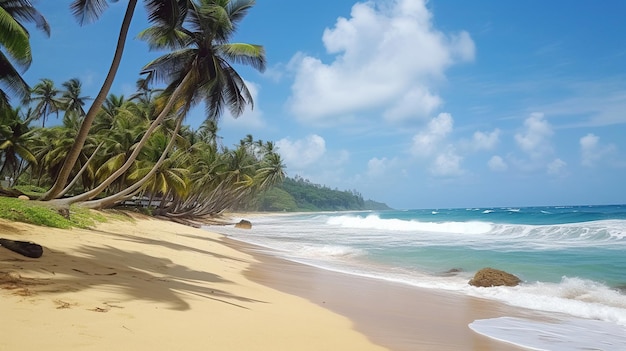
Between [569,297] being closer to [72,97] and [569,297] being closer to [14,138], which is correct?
[14,138]

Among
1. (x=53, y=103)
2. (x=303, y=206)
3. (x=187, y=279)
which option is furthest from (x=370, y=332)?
(x=303, y=206)

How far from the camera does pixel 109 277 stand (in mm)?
5895

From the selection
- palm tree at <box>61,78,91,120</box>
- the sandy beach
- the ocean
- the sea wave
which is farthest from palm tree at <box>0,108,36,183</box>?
the sea wave

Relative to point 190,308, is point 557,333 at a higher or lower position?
lower

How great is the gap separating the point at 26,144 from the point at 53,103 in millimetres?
17327

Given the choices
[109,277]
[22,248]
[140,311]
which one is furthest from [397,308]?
[22,248]

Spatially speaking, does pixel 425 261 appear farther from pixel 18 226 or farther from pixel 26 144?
pixel 26 144

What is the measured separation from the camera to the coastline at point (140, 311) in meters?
3.48

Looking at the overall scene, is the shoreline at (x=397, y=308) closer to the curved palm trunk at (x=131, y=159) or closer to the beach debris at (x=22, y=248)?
the beach debris at (x=22, y=248)

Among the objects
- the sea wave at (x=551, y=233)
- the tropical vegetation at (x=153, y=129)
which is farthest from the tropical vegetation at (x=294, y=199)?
the sea wave at (x=551, y=233)

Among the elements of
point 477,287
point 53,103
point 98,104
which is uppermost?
point 53,103

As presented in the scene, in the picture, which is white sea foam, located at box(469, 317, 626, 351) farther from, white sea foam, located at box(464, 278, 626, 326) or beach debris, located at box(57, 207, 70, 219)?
beach debris, located at box(57, 207, 70, 219)

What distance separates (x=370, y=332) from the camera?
214 inches

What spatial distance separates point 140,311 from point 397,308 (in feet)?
15.0
